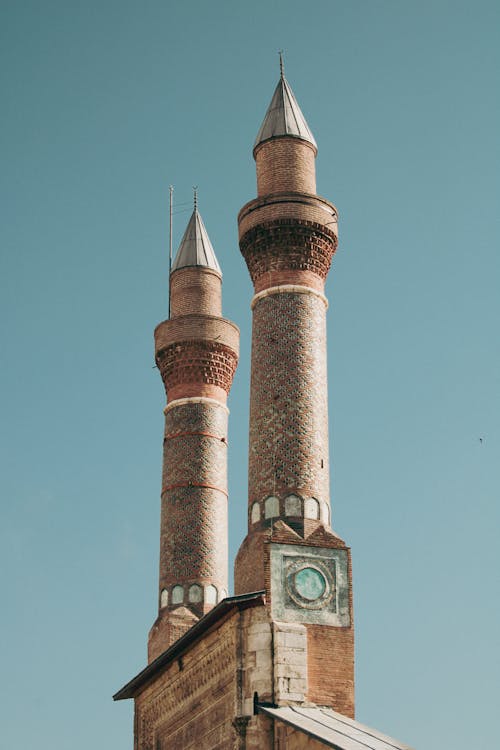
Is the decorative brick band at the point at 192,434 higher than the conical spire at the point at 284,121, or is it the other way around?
the conical spire at the point at 284,121

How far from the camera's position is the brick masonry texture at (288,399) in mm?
15156

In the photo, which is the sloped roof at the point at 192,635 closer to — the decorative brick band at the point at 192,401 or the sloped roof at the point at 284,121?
the decorative brick band at the point at 192,401

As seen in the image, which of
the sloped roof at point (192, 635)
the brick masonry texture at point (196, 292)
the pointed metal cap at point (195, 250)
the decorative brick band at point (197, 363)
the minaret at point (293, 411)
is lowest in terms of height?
the sloped roof at point (192, 635)

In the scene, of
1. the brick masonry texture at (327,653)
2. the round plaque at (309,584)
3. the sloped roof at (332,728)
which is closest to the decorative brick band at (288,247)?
the brick masonry texture at (327,653)

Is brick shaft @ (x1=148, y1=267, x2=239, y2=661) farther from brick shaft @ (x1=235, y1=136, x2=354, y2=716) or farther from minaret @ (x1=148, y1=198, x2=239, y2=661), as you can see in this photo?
brick shaft @ (x1=235, y1=136, x2=354, y2=716)

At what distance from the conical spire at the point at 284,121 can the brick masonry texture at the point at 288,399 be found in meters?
2.54

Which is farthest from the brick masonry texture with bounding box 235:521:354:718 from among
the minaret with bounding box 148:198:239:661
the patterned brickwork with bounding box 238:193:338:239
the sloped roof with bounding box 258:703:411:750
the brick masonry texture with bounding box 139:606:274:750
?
the minaret with bounding box 148:198:239:661

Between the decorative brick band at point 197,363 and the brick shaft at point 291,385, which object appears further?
the decorative brick band at point 197,363

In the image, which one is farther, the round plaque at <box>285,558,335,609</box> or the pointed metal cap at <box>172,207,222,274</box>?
the pointed metal cap at <box>172,207,222,274</box>

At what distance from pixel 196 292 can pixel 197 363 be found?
1.46 metres

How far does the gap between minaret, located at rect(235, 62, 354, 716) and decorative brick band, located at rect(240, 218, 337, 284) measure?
0.01 meters

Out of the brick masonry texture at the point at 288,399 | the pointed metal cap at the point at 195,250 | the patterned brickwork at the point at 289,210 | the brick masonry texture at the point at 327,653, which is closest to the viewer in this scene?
the brick masonry texture at the point at 327,653

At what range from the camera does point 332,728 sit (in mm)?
11922

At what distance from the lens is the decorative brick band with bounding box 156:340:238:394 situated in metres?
20.4
